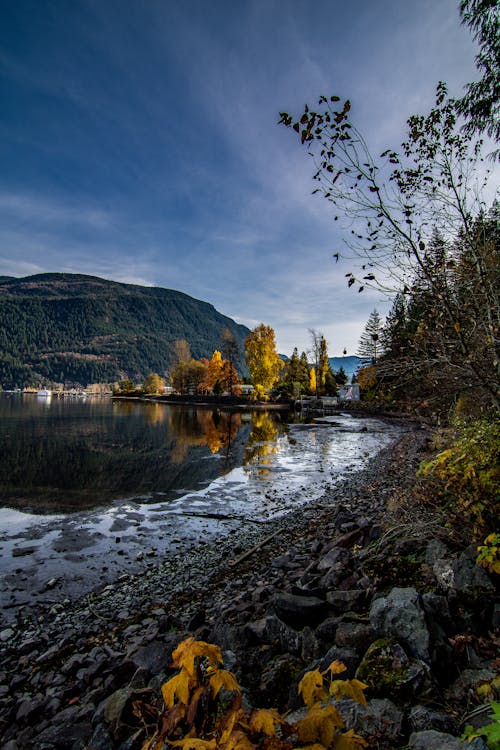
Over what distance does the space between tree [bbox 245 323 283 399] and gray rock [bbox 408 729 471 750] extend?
248 ft

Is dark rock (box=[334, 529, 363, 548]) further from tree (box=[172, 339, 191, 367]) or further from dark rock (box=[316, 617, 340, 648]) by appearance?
tree (box=[172, 339, 191, 367])

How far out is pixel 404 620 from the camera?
11.8 ft

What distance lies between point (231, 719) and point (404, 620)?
7.67 feet

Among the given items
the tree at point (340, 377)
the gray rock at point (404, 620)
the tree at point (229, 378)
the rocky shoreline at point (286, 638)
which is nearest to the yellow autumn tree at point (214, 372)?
the tree at point (229, 378)

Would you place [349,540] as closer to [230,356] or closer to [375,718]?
[375,718]

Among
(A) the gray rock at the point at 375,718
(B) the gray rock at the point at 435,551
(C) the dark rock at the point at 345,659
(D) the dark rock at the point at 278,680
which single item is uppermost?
(B) the gray rock at the point at 435,551

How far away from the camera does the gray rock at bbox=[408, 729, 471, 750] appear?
230cm

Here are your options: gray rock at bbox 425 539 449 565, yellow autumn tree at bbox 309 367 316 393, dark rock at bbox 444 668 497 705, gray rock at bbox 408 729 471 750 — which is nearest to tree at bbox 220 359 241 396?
yellow autumn tree at bbox 309 367 316 393

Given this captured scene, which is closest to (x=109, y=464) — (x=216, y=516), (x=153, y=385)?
(x=216, y=516)

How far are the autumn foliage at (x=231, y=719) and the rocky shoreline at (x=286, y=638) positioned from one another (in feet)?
2.61

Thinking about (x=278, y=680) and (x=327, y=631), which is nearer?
(x=278, y=680)

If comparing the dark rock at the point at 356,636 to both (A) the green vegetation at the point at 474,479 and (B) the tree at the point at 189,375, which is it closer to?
(A) the green vegetation at the point at 474,479

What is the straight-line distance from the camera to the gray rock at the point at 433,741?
230 cm

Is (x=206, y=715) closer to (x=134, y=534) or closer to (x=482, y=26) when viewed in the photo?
(x=134, y=534)
